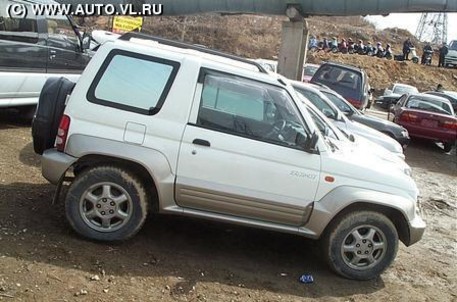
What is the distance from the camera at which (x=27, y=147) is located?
714 centimetres

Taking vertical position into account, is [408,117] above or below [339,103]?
below

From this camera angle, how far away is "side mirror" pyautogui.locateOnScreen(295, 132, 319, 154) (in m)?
4.54

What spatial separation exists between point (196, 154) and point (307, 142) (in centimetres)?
96

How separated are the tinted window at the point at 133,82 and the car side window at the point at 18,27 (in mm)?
3533

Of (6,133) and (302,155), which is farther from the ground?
(302,155)

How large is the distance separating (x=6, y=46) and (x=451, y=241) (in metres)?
6.49

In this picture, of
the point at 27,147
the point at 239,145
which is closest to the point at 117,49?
the point at 239,145

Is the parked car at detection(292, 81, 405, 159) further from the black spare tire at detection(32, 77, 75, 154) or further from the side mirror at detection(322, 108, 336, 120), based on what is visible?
the black spare tire at detection(32, 77, 75, 154)

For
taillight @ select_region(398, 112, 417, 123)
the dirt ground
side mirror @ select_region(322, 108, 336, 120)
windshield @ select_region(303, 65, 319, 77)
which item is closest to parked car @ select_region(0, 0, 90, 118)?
the dirt ground

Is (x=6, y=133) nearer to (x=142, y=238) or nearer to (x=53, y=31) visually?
(x=53, y=31)

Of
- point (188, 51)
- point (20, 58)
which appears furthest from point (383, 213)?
point (20, 58)

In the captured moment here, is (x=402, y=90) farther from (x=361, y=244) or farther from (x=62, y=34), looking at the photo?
(x=361, y=244)

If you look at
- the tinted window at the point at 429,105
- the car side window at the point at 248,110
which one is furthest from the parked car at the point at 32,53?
the tinted window at the point at 429,105

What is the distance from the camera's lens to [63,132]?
4418 mm
